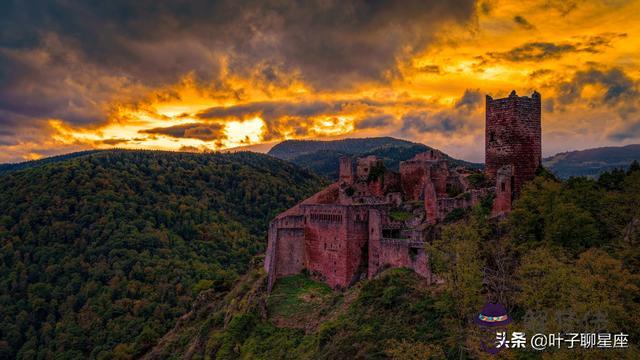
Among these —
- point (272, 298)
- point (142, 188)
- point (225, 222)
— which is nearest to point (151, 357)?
point (272, 298)

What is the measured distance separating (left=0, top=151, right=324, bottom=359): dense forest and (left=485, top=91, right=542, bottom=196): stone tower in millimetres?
45835

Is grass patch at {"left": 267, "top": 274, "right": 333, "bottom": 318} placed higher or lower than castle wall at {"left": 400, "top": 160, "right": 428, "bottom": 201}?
lower

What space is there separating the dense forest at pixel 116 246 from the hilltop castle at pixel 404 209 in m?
28.5

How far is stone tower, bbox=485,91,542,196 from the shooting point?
42.0 m

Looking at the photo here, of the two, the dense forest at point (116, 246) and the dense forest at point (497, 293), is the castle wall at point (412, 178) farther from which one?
the dense forest at point (116, 246)

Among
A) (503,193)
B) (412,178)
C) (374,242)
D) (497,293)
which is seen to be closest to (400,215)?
(374,242)

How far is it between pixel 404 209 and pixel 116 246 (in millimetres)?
97203

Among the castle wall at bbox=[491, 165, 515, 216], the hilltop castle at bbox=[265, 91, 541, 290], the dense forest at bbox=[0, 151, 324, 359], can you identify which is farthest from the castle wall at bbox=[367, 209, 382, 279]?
the dense forest at bbox=[0, 151, 324, 359]

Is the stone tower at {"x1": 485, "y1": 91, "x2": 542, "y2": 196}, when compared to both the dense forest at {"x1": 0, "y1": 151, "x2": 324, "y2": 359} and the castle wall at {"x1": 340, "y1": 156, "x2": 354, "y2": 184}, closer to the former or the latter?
the castle wall at {"x1": 340, "y1": 156, "x2": 354, "y2": 184}

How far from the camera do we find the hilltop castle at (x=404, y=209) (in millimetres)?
40844

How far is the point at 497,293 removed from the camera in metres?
29.6

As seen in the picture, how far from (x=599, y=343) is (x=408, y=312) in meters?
15.3

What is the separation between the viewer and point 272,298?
4900cm

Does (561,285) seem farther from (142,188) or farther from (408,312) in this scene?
(142,188)
